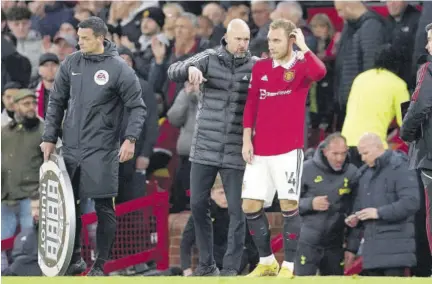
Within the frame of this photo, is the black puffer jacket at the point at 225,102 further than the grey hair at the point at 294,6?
No

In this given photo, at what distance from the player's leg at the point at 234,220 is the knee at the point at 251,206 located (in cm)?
50

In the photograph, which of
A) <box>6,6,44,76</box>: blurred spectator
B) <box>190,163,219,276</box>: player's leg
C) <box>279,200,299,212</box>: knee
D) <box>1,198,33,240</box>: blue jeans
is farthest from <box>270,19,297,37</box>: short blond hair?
<box>6,6,44,76</box>: blurred spectator

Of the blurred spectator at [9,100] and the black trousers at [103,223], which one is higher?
the blurred spectator at [9,100]

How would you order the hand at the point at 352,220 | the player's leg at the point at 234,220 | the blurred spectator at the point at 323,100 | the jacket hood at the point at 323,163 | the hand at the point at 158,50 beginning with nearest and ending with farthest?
the player's leg at the point at 234,220 < the hand at the point at 352,220 < the jacket hood at the point at 323,163 < the blurred spectator at the point at 323,100 < the hand at the point at 158,50

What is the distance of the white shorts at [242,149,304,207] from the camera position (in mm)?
14875

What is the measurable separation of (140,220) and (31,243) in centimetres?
119

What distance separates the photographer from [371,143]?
17.4 m

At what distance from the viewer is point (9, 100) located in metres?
20.5

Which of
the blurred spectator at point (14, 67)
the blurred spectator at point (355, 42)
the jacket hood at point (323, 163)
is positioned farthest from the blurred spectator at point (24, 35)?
the jacket hood at point (323, 163)

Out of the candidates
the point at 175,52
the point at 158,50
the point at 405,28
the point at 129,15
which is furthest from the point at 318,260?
the point at 129,15

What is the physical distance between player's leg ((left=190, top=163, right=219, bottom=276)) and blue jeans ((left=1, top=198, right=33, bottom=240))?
4.29 m

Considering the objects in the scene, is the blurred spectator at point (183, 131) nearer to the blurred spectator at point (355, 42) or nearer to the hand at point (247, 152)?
the blurred spectator at point (355, 42)

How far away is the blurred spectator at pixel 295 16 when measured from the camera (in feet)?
64.9
